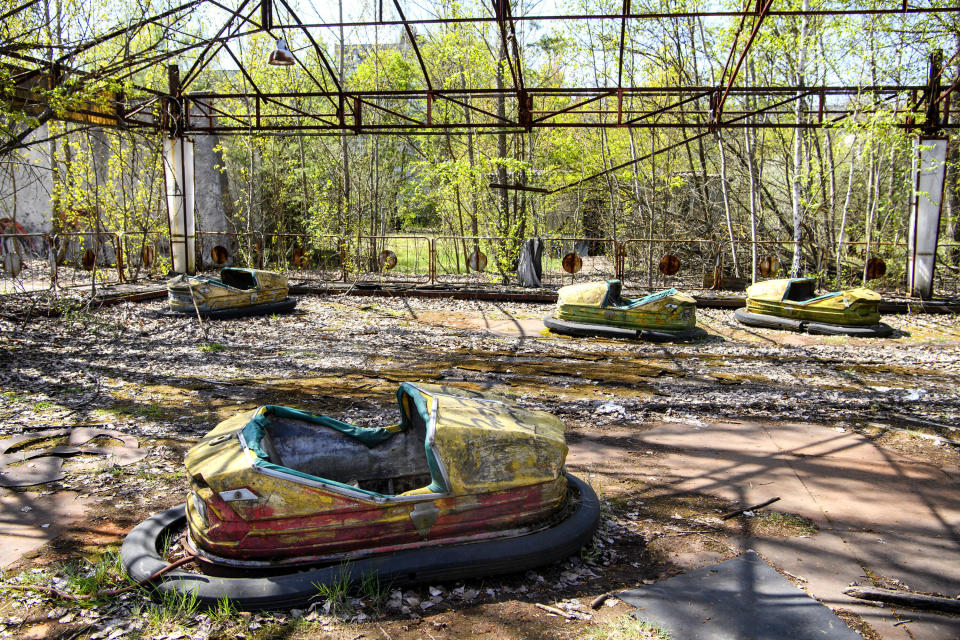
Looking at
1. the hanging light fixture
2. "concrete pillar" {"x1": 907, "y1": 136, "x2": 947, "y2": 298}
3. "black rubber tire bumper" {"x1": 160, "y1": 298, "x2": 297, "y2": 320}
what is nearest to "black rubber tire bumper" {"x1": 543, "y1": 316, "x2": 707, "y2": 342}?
"black rubber tire bumper" {"x1": 160, "y1": 298, "x2": 297, "y2": 320}

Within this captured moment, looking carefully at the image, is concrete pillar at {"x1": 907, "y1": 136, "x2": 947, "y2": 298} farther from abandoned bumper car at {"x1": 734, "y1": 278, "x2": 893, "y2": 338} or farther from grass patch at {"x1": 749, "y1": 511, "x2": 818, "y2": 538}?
grass patch at {"x1": 749, "y1": 511, "x2": 818, "y2": 538}

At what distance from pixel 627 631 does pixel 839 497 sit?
2.01 metres

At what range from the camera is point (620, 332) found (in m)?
8.64

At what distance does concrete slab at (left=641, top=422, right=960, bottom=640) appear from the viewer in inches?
111

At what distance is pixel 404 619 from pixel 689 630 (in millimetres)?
1078

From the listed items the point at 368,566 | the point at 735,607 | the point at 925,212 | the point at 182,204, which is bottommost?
the point at 735,607

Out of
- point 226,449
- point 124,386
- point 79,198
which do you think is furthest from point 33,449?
point 79,198

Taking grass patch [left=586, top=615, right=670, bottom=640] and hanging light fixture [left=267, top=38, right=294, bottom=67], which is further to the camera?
hanging light fixture [left=267, top=38, right=294, bottom=67]

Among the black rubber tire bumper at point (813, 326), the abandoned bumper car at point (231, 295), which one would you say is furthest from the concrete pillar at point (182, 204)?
the black rubber tire bumper at point (813, 326)

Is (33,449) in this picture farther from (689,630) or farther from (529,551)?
(689,630)

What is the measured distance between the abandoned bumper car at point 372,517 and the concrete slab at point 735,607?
0.46 metres

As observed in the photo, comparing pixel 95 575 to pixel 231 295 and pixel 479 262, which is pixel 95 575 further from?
pixel 479 262

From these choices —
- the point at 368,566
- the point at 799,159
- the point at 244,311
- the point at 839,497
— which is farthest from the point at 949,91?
the point at 368,566

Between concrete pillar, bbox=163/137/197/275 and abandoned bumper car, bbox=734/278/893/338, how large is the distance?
9.74 meters
